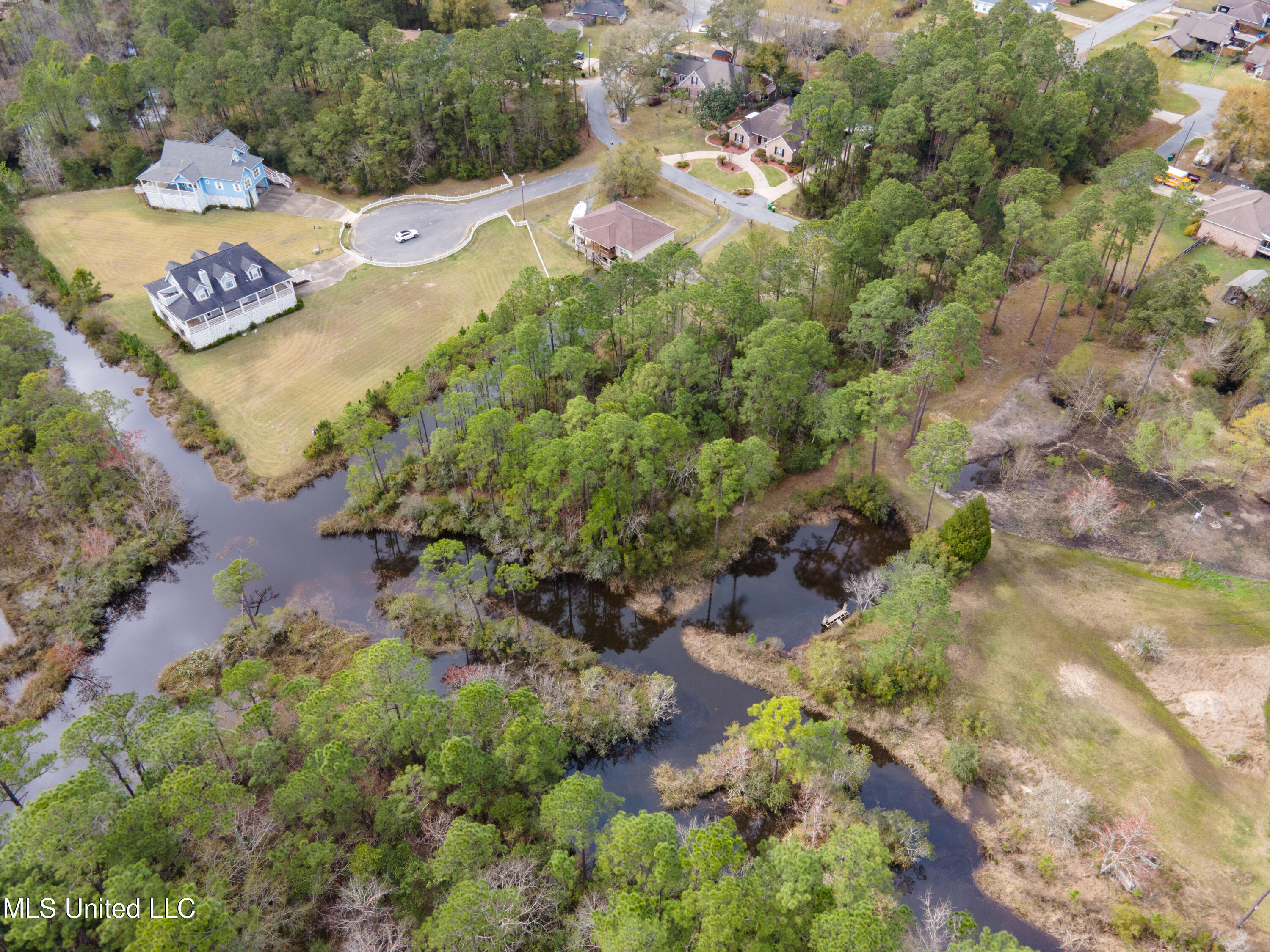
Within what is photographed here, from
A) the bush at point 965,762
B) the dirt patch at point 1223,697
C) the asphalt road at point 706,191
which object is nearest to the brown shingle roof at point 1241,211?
the asphalt road at point 706,191

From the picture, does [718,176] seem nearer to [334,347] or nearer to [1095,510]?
[334,347]

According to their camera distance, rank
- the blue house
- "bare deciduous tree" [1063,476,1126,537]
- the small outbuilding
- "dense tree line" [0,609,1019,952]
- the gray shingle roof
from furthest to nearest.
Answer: the blue house
the gray shingle roof
the small outbuilding
"bare deciduous tree" [1063,476,1126,537]
"dense tree line" [0,609,1019,952]

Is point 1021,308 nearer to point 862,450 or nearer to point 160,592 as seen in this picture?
point 862,450

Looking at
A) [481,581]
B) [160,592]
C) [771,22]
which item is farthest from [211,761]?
[771,22]

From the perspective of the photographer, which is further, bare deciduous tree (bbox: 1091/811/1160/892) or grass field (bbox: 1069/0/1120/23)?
grass field (bbox: 1069/0/1120/23)

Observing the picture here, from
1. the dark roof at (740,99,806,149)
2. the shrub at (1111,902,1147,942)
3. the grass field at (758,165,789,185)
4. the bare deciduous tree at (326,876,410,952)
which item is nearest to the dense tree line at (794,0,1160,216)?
the grass field at (758,165,789,185)

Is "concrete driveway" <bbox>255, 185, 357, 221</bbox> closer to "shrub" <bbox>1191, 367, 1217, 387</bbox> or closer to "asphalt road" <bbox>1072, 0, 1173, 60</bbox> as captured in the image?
"shrub" <bbox>1191, 367, 1217, 387</bbox>

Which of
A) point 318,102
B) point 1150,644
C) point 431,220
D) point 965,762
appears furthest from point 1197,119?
point 318,102
